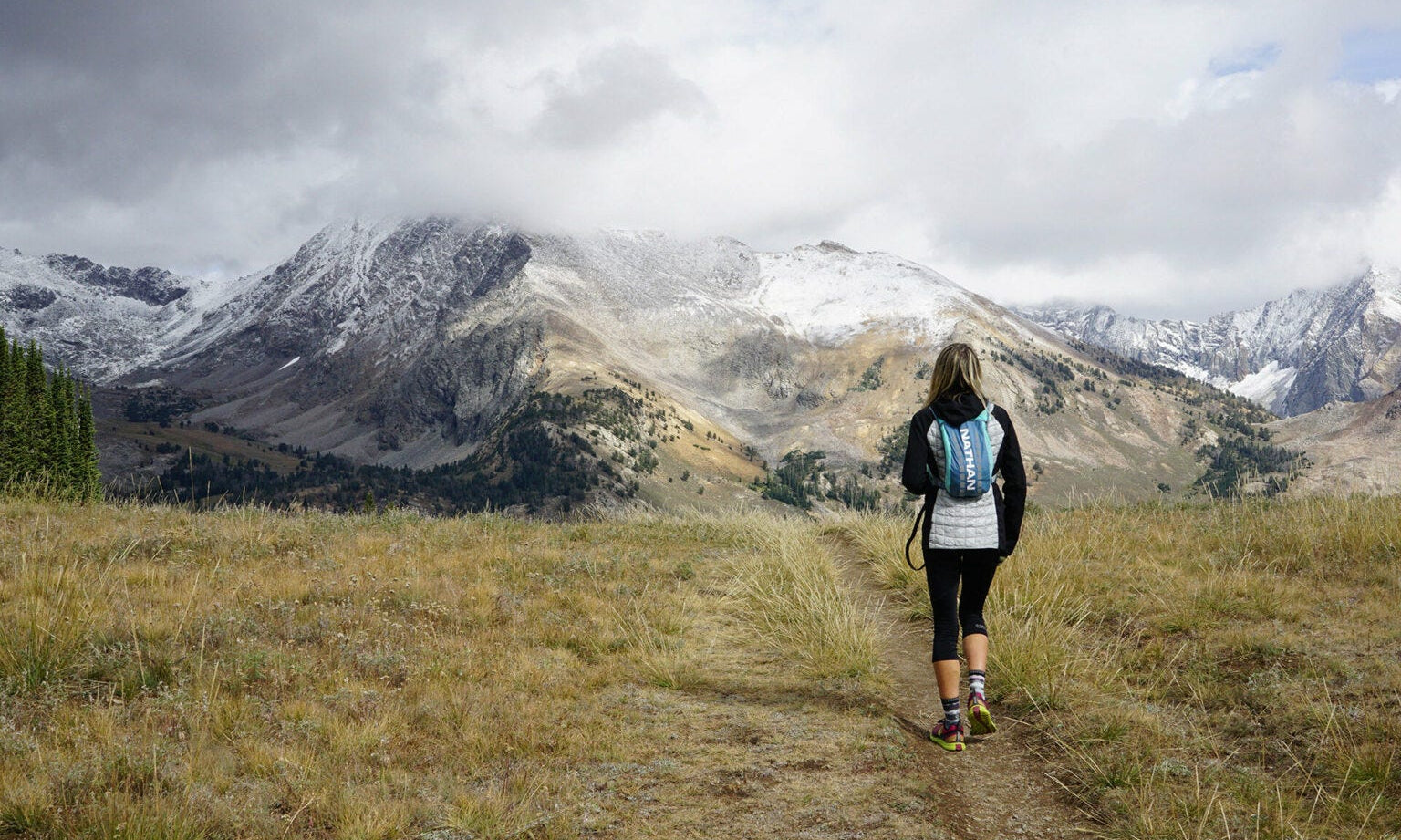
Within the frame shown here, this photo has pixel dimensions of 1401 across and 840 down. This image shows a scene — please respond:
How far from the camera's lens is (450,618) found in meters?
8.98

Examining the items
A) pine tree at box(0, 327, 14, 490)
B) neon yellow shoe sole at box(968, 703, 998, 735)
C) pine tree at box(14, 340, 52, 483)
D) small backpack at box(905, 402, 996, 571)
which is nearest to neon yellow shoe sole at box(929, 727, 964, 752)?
neon yellow shoe sole at box(968, 703, 998, 735)

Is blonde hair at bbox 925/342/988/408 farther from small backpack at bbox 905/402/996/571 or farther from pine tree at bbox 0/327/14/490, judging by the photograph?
pine tree at bbox 0/327/14/490

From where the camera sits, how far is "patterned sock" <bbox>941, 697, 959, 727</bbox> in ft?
21.4

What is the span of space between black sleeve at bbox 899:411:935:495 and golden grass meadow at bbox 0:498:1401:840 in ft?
6.94

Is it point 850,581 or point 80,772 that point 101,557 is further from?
point 850,581

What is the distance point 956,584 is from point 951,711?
108cm

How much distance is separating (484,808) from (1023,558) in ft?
31.0

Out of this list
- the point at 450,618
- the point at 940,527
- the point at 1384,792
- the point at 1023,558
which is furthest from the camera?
the point at 1023,558

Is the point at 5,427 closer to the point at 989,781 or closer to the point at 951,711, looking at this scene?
the point at 951,711

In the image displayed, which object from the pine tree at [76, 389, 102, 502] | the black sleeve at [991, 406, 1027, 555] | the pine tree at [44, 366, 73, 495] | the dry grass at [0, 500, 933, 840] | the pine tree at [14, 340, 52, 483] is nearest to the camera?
the dry grass at [0, 500, 933, 840]

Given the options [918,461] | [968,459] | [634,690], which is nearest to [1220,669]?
[968,459]

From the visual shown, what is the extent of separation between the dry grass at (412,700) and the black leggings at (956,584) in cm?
111

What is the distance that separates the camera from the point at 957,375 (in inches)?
276

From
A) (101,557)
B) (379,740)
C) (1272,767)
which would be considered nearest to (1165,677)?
(1272,767)
